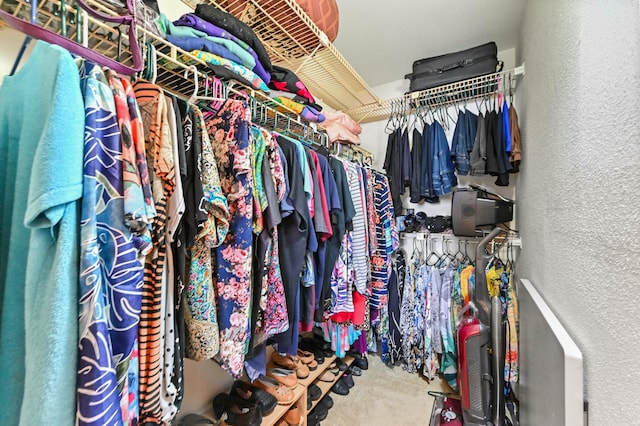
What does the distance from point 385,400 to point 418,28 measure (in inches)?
99.9

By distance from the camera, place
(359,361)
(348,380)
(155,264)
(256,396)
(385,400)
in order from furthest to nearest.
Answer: (359,361) → (348,380) → (385,400) → (256,396) → (155,264)

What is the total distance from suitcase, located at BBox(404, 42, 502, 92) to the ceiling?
11 cm

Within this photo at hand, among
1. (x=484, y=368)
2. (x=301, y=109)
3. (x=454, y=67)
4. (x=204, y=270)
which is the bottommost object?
(x=484, y=368)

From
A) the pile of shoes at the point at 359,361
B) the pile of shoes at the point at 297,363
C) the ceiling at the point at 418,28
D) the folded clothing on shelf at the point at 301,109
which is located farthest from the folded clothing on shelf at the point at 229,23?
the pile of shoes at the point at 359,361

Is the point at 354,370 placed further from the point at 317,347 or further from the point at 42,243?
the point at 42,243

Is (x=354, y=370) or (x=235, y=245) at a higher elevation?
(x=235, y=245)

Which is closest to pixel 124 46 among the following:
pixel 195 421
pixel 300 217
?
pixel 300 217

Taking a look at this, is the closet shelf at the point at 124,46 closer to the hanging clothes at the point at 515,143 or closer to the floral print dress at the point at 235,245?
the floral print dress at the point at 235,245

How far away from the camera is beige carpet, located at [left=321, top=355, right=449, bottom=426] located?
1.49m

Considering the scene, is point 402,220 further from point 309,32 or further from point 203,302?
point 203,302

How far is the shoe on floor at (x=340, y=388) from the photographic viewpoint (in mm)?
1702

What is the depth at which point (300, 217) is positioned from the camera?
37.9 inches

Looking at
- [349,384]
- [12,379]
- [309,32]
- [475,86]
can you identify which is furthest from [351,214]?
[475,86]

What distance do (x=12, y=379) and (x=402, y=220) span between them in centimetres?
206
